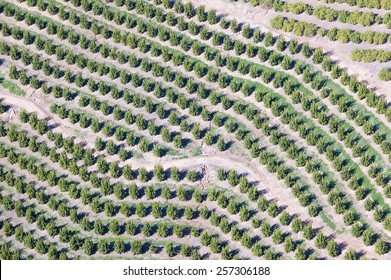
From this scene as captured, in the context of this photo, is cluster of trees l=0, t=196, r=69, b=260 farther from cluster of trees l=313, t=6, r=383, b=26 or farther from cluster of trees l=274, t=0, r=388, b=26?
cluster of trees l=313, t=6, r=383, b=26

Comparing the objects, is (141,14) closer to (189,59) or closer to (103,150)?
(189,59)

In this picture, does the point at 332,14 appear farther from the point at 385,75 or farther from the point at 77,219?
the point at 77,219

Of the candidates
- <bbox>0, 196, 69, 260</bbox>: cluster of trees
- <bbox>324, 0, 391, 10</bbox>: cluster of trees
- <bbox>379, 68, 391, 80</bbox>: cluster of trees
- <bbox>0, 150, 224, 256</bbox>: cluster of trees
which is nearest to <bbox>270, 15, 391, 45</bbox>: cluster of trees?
<bbox>324, 0, 391, 10</bbox>: cluster of trees

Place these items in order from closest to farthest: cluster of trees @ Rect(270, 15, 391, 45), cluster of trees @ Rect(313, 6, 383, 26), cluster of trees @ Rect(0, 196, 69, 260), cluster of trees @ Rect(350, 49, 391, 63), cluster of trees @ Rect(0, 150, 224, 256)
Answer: cluster of trees @ Rect(0, 196, 69, 260), cluster of trees @ Rect(0, 150, 224, 256), cluster of trees @ Rect(350, 49, 391, 63), cluster of trees @ Rect(270, 15, 391, 45), cluster of trees @ Rect(313, 6, 383, 26)
